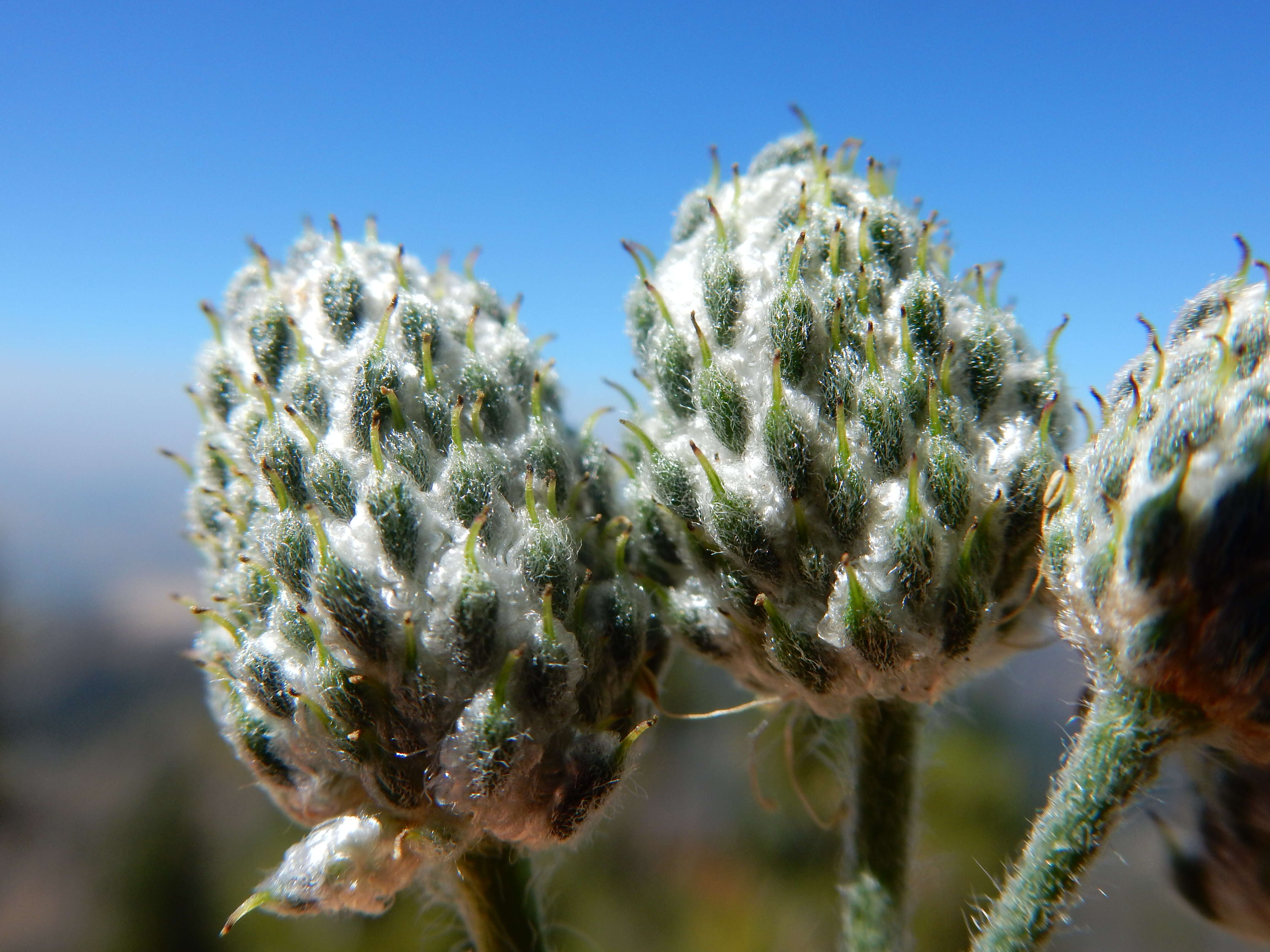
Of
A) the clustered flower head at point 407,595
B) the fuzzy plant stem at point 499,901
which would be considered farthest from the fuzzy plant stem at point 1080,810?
the fuzzy plant stem at point 499,901

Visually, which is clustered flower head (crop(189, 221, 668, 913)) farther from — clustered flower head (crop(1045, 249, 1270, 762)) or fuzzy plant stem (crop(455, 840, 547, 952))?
clustered flower head (crop(1045, 249, 1270, 762))

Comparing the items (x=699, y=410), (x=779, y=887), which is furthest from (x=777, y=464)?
(x=779, y=887)

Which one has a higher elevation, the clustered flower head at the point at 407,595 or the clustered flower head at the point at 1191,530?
the clustered flower head at the point at 407,595

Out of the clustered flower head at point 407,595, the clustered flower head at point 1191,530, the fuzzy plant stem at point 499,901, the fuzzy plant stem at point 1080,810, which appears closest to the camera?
the clustered flower head at point 1191,530

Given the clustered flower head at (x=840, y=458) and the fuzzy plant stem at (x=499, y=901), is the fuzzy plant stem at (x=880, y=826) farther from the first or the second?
the fuzzy plant stem at (x=499, y=901)

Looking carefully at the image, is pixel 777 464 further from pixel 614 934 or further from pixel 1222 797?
pixel 614 934

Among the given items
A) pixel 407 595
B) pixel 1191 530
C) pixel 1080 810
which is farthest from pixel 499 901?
pixel 1191 530
